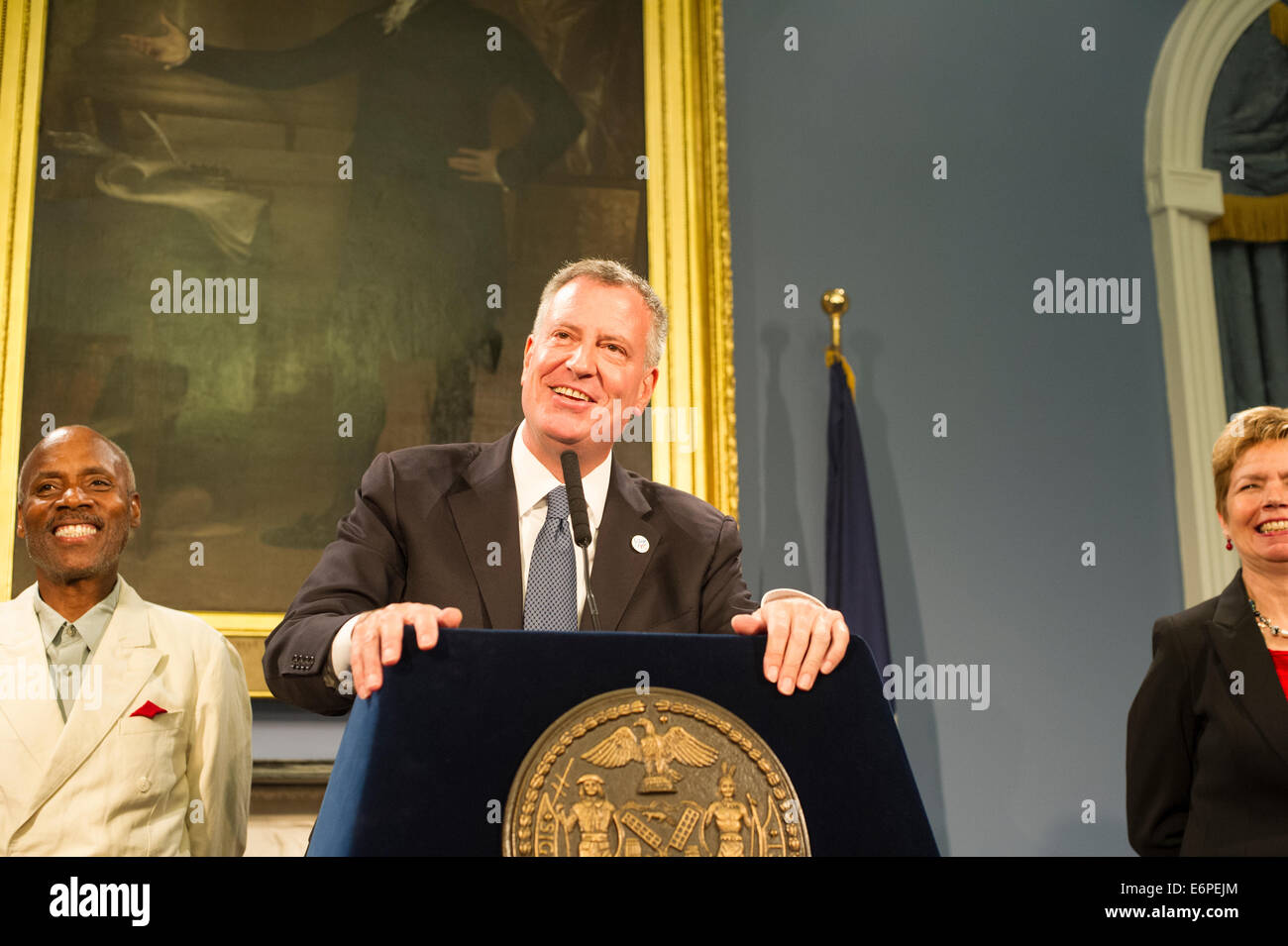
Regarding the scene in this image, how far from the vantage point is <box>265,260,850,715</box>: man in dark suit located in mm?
2184

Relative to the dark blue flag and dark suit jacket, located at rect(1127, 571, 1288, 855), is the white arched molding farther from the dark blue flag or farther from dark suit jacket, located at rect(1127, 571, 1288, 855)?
dark suit jacket, located at rect(1127, 571, 1288, 855)

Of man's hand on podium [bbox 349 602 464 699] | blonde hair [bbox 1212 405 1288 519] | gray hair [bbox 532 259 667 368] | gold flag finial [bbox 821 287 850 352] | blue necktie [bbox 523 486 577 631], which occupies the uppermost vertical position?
gold flag finial [bbox 821 287 850 352]

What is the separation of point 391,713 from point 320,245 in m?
3.72

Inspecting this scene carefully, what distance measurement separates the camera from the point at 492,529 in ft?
7.60

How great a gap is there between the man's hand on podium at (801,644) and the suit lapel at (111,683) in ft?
6.29

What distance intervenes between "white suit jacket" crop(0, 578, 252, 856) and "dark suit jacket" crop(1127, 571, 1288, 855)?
2097mm

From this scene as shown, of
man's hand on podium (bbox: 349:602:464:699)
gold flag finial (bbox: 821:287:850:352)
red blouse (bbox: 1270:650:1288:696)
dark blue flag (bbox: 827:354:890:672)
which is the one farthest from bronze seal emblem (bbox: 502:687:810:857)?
gold flag finial (bbox: 821:287:850:352)

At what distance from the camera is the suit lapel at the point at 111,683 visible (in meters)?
2.90

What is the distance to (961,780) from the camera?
16.4 feet

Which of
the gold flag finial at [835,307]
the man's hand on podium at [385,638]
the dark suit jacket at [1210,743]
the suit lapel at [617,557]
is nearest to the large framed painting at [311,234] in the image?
the gold flag finial at [835,307]

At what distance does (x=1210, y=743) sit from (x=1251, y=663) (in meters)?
0.20

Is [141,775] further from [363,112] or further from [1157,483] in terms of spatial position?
[1157,483]

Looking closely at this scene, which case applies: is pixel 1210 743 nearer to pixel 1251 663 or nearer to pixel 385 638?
pixel 1251 663

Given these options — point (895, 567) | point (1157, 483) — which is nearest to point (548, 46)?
point (895, 567)
